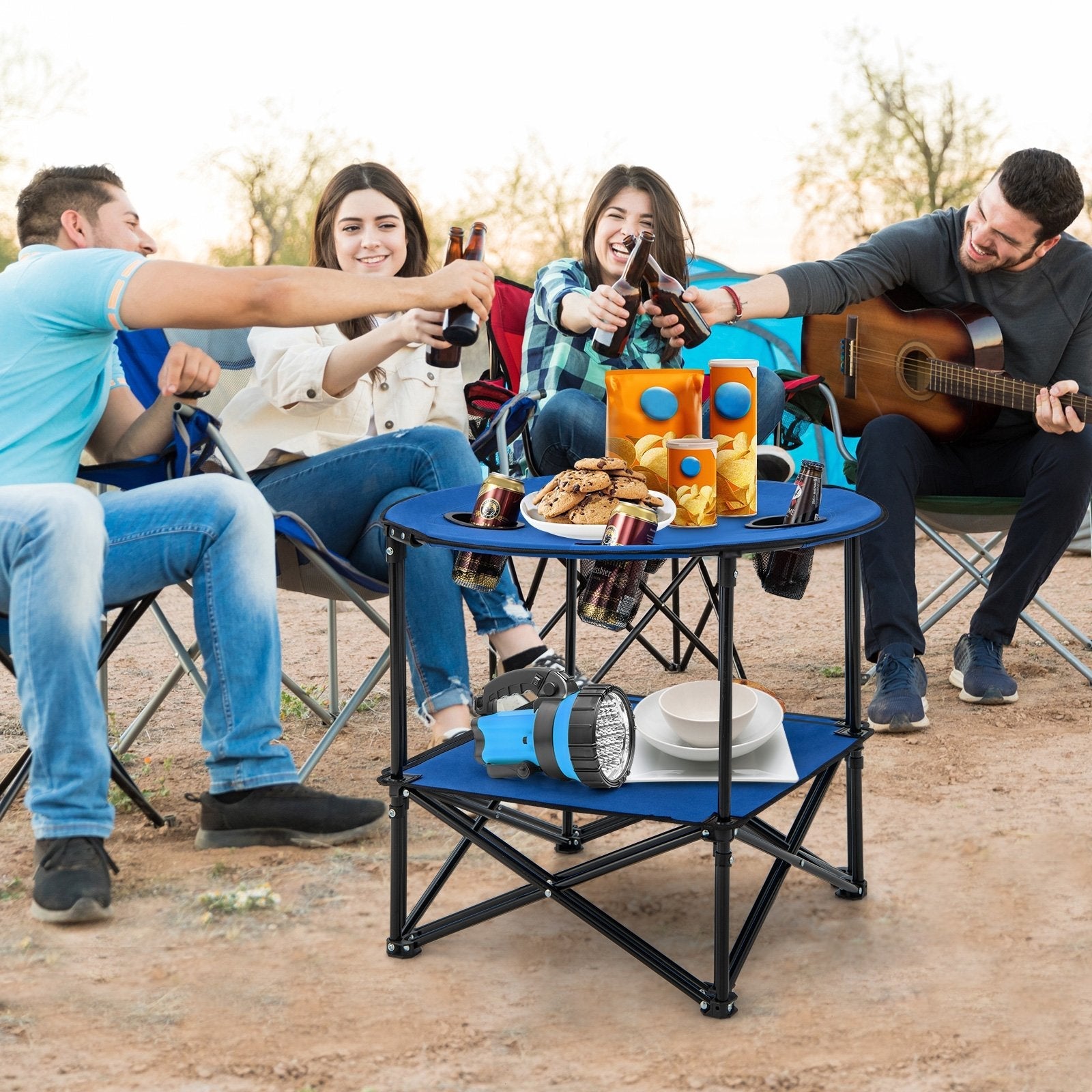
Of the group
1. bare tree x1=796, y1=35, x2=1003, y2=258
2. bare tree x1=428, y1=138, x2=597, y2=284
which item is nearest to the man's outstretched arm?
bare tree x1=428, y1=138, x2=597, y2=284

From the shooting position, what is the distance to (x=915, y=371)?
11.0ft

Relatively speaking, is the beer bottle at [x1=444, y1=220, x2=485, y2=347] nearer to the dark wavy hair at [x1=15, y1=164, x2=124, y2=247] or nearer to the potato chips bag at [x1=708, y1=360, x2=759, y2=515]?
the potato chips bag at [x1=708, y1=360, x2=759, y2=515]

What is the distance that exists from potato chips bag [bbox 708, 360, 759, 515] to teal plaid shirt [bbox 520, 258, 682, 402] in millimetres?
1233

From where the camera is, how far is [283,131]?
28.4 feet

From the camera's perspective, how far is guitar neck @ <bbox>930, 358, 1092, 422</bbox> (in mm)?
3137

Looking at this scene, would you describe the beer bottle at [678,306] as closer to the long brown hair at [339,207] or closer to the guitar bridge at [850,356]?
the long brown hair at [339,207]

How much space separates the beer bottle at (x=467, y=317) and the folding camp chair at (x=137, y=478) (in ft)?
1.60

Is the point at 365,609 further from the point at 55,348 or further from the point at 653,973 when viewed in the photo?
the point at 653,973

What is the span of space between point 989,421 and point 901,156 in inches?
248

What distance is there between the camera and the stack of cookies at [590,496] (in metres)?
1.83

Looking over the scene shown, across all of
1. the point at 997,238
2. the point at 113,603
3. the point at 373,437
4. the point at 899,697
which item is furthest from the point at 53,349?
the point at 997,238

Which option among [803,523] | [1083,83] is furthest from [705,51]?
[803,523]

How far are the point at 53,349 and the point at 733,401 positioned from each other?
45.3 inches

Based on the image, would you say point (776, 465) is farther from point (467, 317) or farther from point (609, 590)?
point (609, 590)
